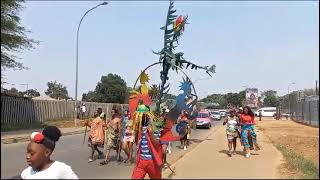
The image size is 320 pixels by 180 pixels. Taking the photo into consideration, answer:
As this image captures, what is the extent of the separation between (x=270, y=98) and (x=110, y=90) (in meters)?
43.8

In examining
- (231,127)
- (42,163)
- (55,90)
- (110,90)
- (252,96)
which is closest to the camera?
(42,163)

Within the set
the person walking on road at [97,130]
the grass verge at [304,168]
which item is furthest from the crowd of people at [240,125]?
the person walking on road at [97,130]

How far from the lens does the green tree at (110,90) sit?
87938mm

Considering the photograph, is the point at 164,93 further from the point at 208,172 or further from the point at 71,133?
the point at 71,133

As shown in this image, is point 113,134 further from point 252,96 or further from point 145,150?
point 252,96

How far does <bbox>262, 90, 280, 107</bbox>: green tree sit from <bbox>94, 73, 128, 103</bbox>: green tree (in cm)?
3811

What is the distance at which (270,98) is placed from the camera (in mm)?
119000

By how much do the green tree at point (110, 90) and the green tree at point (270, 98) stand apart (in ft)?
125

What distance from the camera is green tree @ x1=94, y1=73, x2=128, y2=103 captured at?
289ft

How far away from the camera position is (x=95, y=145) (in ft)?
49.3

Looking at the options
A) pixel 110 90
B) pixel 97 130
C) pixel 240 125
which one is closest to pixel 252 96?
pixel 240 125

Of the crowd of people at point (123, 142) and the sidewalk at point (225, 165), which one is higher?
the crowd of people at point (123, 142)

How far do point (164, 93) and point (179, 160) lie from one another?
493cm

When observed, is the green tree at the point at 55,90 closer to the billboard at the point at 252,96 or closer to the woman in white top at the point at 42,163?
the billboard at the point at 252,96
